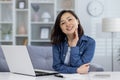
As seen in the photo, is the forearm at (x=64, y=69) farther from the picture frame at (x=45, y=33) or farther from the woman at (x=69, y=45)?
the picture frame at (x=45, y=33)

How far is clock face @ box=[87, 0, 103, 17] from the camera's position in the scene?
17.6 feet

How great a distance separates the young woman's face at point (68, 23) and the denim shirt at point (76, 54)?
162mm

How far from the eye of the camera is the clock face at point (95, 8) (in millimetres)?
5375

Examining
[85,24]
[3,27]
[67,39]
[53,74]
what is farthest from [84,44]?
[3,27]

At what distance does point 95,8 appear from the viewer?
5.41 metres

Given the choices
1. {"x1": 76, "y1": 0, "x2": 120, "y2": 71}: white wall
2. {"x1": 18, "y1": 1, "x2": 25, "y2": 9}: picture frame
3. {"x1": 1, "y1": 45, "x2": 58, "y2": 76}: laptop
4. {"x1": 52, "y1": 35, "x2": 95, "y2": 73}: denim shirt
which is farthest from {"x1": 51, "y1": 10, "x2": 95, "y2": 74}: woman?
{"x1": 18, "y1": 1, "x2": 25, "y2": 9}: picture frame

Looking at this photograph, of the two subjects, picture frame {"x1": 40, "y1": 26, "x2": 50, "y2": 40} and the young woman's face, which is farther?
picture frame {"x1": 40, "y1": 26, "x2": 50, "y2": 40}

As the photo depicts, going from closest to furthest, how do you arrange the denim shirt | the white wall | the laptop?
the laptop
the denim shirt
the white wall

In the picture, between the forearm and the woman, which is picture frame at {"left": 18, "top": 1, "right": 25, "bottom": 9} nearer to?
the woman

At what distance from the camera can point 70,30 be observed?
86.6 inches

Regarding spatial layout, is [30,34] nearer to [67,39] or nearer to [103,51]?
[103,51]

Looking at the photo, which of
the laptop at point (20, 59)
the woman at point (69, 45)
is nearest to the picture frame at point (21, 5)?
the woman at point (69, 45)

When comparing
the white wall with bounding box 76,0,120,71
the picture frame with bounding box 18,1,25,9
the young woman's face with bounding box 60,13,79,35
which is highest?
the picture frame with bounding box 18,1,25,9

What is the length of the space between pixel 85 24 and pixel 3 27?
1.66 m
